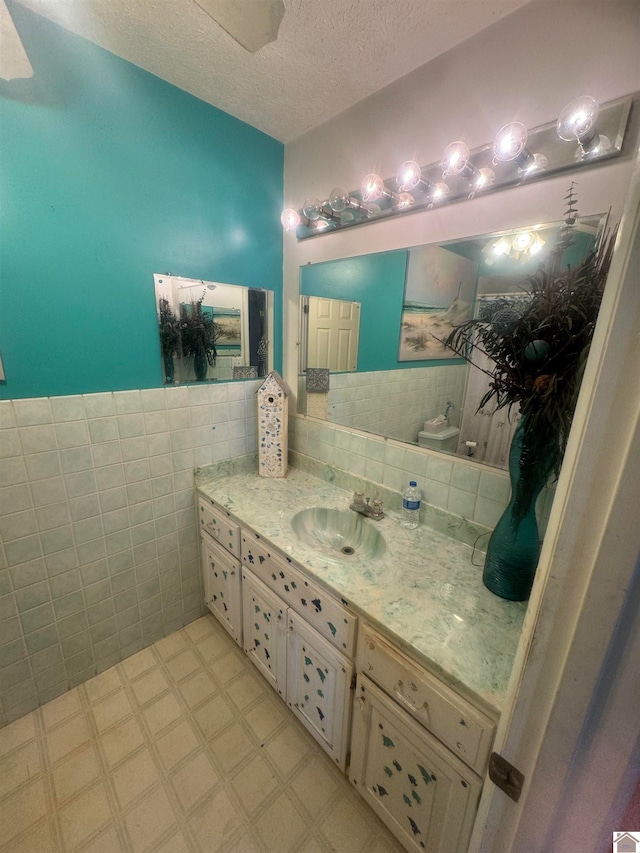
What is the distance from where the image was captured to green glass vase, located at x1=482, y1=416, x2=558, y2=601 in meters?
0.83

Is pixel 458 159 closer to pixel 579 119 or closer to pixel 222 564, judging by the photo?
pixel 579 119

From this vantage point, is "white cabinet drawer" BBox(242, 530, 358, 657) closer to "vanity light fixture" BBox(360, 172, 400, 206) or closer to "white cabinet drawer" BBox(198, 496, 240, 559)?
"white cabinet drawer" BBox(198, 496, 240, 559)

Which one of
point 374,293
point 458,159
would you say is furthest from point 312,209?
point 458,159

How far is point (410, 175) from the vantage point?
3.48ft

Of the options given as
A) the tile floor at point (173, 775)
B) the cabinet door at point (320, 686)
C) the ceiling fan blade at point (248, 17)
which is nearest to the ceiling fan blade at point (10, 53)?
the ceiling fan blade at point (248, 17)

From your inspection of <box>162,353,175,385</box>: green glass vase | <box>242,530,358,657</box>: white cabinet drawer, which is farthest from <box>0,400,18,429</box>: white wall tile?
<box>242,530,358,657</box>: white cabinet drawer

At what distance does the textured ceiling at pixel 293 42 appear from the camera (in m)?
0.91

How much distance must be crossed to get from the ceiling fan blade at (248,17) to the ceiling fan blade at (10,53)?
0.55 meters

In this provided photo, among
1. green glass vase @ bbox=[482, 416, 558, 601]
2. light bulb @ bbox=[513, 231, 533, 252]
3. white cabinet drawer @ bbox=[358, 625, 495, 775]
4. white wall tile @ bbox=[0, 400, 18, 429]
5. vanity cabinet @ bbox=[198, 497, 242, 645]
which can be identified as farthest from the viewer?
vanity cabinet @ bbox=[198, 497, 242, 645]

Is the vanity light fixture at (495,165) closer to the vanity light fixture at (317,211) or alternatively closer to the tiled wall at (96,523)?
the vanity light fixture at (317,211)

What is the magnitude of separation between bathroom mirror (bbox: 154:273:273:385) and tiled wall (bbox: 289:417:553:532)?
0.45 metres

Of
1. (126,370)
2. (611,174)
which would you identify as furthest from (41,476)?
(611,174)

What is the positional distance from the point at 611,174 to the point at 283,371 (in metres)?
1.40

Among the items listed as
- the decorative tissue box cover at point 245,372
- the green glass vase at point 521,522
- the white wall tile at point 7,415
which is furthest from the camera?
the decorative tissue box cover at point 245,372
